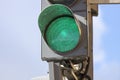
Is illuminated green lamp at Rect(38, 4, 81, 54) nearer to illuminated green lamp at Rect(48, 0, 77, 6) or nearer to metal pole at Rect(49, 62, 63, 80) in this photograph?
illuminated green lamp at Rect(48, 0, 77, 6)

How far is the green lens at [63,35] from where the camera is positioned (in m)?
4.14

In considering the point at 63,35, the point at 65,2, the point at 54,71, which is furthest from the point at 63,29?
the point at 54,71

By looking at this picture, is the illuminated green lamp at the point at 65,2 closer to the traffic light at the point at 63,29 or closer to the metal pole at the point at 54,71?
the traffic light at the point at 63,29

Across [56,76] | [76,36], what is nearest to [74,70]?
[56,76]

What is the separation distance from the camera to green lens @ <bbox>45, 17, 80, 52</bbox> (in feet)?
13.6

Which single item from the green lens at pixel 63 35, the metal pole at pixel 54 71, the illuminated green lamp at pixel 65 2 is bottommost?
the metal pole at pixel 54 71

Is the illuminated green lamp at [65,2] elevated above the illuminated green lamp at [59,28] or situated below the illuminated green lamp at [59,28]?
above

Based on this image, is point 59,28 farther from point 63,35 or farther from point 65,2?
point 65,2

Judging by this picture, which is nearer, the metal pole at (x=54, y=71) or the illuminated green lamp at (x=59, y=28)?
the illuminated green lamp at (x=59, y=28)

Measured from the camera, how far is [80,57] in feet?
13.6

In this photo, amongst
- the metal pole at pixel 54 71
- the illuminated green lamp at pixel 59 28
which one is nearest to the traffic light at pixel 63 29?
the illuminated green lamp at pixel 59 28

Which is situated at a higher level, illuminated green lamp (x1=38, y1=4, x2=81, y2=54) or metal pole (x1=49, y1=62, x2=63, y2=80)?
illuminated green lamp (x1=38, y1=4, x2=81, y2=54)

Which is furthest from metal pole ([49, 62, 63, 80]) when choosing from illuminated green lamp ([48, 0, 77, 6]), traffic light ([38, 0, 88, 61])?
illuminated green lamp ([48, 0, 77, 6])

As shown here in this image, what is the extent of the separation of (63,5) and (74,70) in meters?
0.63
